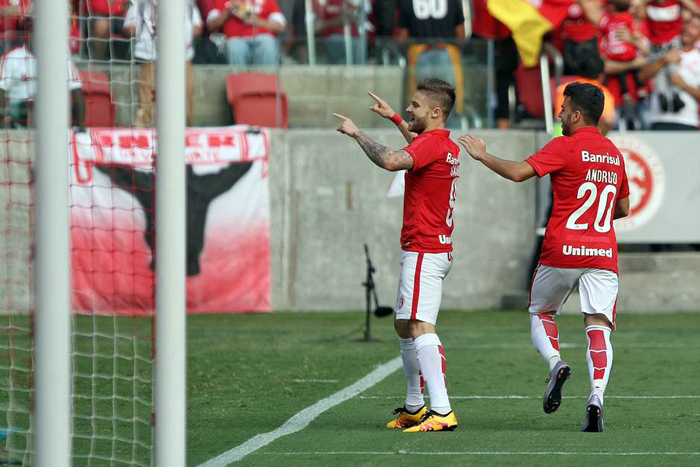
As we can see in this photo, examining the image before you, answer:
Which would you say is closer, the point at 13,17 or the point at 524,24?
the point at 13,17

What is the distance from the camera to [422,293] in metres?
7.82

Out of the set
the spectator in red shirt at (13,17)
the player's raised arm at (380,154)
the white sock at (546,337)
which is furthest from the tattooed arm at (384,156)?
the spectator in red shirt at (13,17)

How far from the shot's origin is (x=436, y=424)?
25.5 ft

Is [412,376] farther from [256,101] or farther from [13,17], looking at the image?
[256,101]

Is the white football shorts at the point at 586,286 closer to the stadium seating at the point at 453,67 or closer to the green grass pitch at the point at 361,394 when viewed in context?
the green grass pitch at the point at 361,394

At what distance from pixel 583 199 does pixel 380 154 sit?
1.26 metres

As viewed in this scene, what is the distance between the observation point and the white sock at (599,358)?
7.77 metres

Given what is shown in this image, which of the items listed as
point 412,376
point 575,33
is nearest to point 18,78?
point 412,376

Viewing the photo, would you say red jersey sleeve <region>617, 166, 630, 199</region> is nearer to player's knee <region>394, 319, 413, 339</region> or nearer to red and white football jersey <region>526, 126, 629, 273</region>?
red and white football jersey <region>526, 126, 629, 273</region>

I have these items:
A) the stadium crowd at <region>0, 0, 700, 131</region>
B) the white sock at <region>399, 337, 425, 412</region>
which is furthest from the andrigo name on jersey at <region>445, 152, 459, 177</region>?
the stadium crowd at <region>0, 0, 700, 131</region>

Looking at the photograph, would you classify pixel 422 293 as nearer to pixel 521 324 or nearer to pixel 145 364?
pixel 145 364

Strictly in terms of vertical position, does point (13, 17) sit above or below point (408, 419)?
above

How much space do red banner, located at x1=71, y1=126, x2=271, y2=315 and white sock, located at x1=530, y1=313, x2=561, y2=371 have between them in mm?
9362

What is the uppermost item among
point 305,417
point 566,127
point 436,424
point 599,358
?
point 566,127
